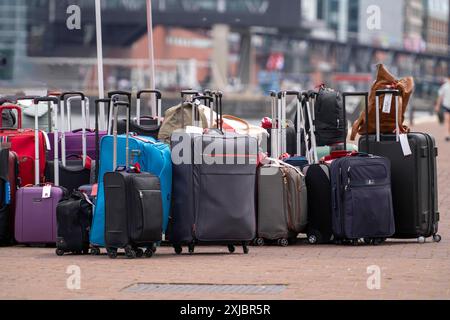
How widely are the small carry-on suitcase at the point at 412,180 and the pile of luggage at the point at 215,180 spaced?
1cm

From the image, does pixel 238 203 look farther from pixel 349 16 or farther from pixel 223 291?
pixel 349 16

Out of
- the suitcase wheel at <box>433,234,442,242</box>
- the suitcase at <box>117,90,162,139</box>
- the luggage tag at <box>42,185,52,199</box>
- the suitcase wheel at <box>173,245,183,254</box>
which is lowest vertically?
the suitcase wheel at <box>433,234,442,242</box>

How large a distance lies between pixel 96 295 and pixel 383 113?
3.97 meters

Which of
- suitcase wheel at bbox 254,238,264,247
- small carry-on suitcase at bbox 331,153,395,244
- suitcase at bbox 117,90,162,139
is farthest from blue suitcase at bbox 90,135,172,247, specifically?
suitcase at bbox 117,90,162,139

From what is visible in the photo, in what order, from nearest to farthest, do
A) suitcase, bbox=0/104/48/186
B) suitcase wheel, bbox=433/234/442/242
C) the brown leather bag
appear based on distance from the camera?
the brown leather bag < suitcase wheel, bbox=433/234/442/242 < suitcase, bbox=0/104/48/186

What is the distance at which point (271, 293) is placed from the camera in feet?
25.8

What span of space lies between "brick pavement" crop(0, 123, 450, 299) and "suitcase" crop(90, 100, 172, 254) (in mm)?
256

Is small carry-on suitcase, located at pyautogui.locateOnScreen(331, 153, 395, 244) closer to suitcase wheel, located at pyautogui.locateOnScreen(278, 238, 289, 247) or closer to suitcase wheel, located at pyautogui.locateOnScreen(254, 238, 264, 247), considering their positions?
suitcase wheel, located at pyautogui.locateOnScreen(278, 238, 289, 247)

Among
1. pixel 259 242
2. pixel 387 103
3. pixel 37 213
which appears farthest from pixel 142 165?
pixel 387 103

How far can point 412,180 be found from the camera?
10.9m

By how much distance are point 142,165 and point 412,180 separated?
Answer: 2.28 m

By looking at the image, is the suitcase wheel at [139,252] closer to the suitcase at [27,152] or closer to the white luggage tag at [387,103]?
the suitcase at [27,152]

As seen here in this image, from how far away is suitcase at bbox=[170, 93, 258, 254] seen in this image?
9.95 m

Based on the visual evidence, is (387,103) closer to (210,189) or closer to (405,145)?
(405,145)
